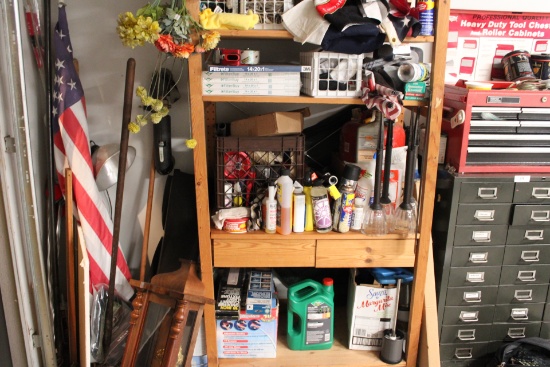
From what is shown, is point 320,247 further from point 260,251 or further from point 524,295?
point 524,295

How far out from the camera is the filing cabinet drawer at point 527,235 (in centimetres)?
181

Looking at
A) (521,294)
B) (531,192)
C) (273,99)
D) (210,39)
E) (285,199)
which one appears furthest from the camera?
(521,294)

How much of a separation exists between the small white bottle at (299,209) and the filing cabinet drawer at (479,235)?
0.61m

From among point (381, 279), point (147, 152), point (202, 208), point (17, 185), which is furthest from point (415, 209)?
point (17, 185)

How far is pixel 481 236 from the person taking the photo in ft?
5.93

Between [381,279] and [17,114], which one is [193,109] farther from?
[381,279]

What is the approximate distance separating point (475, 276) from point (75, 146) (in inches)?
64.0

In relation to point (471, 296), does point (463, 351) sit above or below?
below

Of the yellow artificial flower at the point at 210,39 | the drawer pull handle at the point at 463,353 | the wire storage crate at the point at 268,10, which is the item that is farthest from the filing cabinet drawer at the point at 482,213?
the yellow artificial flower at the point at 210,39

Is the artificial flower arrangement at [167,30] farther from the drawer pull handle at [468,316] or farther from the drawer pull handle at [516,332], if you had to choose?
the drawer pull handle at [516,332]

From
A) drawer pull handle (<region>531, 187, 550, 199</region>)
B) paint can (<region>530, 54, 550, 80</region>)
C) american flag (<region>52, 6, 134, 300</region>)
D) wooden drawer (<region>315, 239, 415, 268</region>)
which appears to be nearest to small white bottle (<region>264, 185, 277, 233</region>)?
wooden drawer (<region>315, 239, 415, 268</region>)

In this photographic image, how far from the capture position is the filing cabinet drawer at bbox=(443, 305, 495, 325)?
188cm

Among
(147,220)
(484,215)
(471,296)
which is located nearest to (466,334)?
(471,296)

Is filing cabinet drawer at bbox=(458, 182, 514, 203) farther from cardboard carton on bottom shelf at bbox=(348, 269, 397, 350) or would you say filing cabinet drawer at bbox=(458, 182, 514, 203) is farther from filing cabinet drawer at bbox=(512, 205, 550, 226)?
cardboard carton on bottom shelf at bbox=(348, 269, 397, 350)
